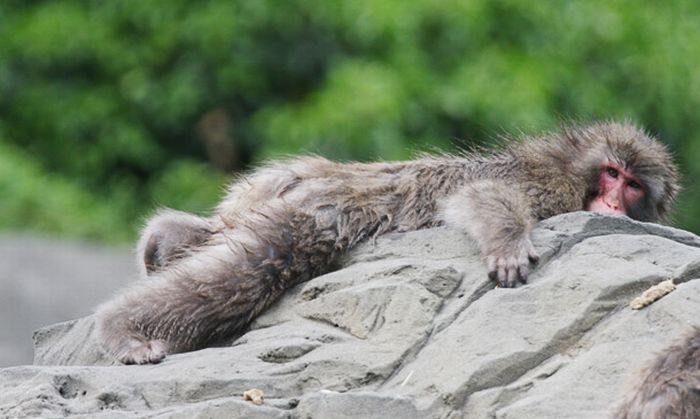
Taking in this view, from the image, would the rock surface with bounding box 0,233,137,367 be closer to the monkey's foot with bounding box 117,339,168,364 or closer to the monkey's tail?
the monkey's tail

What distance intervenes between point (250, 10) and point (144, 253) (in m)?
8.71

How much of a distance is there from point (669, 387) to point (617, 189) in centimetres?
294

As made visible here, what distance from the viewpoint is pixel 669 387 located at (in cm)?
570

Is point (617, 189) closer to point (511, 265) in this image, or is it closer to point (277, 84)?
point (511, 265)

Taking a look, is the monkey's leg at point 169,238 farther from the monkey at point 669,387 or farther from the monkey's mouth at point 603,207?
the monkey at point 669,387

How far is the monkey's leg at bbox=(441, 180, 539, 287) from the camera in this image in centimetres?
709

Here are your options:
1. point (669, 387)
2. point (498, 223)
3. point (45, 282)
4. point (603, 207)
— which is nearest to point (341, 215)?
point (498, 223)

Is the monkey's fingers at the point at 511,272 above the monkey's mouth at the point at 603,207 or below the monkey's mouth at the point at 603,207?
below

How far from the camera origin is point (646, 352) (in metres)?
6.36

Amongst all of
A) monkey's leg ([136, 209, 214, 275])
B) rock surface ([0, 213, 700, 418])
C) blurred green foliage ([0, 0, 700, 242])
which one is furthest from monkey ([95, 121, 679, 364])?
blurred green foliage ([0, 0, 700, 242])

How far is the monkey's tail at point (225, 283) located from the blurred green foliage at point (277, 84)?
21.0 feet

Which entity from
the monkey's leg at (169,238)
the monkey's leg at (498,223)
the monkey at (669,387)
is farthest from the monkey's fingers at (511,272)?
the monkey's leg at (169,238)

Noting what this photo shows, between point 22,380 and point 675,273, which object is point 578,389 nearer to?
point 675,273

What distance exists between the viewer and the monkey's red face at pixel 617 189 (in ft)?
28.0
